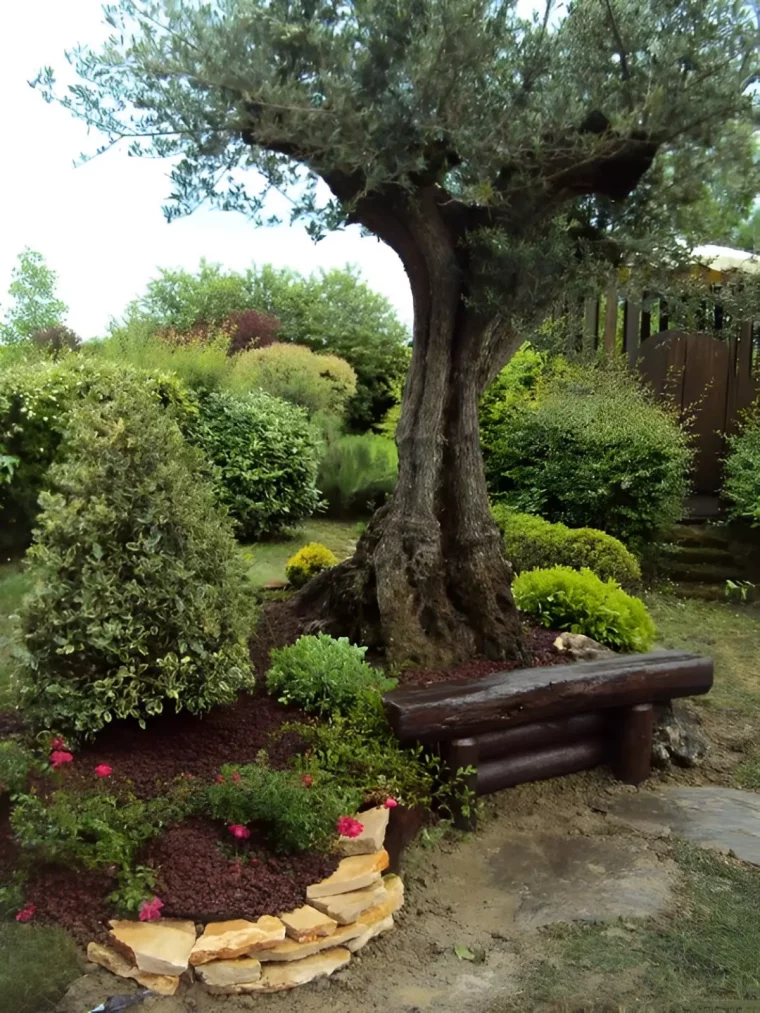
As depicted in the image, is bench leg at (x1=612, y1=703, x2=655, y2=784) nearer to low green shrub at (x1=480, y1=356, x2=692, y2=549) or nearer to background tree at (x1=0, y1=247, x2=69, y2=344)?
low green shrub at (x1=480, y1=356, x2=692, y2=549)

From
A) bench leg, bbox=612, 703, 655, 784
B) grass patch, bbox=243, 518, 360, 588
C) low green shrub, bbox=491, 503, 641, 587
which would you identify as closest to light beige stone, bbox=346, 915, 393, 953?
bench leg, bbox=612, 703, 655, 784

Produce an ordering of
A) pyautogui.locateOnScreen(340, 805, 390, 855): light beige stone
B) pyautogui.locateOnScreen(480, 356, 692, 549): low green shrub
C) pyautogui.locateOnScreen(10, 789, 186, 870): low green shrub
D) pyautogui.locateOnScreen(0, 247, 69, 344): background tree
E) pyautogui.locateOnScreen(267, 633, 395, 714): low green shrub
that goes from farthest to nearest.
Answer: pyautogui.locateOnScreen(0, 247, 69, 344): background tree < pyautogui.locateOnScreen(480, 356, 692, 549): low green shrub < pyautogui.locateOnScreen(267, 633, 395, 714): low green shrub < pyautogui.locateOnScreen(340, 805, 390, 855): light beige stone < pyautogui.locateOnScreen(10, 789, 186, 870): low green shrub

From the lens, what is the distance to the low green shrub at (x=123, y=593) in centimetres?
327

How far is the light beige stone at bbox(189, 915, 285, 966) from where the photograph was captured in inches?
99.4

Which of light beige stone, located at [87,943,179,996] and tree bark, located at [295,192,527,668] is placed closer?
light beige stone, located at [87,943,179,996]

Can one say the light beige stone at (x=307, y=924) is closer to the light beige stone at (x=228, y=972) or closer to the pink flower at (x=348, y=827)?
the light beige stone at (x=228, y=972)

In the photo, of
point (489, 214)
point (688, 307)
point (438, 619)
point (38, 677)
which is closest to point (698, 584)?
point (688, 307)

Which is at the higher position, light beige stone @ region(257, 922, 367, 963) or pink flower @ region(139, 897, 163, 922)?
pink flower @ region(139, 897, 163, 922)

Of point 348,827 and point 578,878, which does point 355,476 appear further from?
point 348,827

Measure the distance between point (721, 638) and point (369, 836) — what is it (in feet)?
16.6

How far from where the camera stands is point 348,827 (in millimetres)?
2969

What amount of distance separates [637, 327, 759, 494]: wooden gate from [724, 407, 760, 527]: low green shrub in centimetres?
32

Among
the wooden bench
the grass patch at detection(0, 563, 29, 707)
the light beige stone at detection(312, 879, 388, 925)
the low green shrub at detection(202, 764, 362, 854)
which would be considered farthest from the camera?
the grass patch at detection(0, 563, 29, 707)

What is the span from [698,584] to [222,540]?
21.1ft
